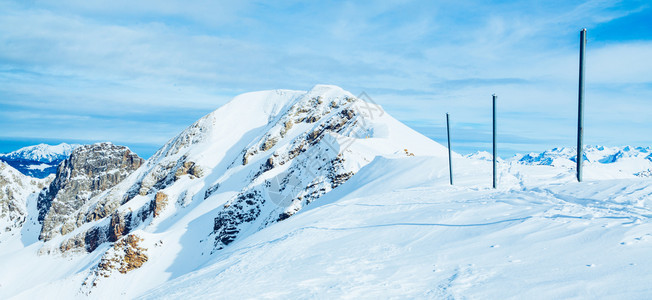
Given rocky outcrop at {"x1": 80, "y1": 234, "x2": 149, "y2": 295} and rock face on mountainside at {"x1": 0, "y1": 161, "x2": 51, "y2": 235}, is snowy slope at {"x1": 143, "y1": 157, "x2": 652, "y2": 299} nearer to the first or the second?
rocky outcrop at {"x1": 80, "y1": 234, "x2": 149, "y2": 295}

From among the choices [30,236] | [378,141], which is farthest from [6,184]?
[378,141]

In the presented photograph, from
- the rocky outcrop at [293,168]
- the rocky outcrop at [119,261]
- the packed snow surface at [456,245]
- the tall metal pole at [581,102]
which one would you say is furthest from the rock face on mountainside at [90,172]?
the tall metal pole at [581,102]

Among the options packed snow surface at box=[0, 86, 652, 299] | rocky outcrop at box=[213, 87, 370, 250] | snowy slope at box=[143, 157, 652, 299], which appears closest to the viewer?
snowy slope at box=[143, 157, 652, 299]

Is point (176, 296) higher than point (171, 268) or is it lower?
higher

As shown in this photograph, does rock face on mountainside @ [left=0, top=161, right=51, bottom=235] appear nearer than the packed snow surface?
No

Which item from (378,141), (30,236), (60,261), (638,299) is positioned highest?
(638,299)

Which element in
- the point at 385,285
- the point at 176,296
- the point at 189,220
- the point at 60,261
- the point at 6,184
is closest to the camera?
the point at 385,285

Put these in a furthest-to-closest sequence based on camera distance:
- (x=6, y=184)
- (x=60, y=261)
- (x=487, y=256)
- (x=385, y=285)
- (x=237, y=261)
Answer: (x=6, y=184) < (x=60, y=261) < (x=237, y=261) < (x=487, y=256) < (x=385, y=285)

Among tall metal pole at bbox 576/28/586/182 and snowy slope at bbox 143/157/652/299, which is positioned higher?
tall metal pole at bbox 576/28/586/182

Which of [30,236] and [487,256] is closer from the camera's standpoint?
[487,256]

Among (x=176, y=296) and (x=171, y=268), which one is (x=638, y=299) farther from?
(x=171, y=268)

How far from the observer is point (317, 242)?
10844 millimetres

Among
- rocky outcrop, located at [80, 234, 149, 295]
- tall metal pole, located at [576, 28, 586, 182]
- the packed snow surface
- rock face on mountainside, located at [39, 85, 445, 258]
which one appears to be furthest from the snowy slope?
rocky outcrop, located at [80, 234, 149, 295]

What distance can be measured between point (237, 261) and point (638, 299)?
29.8 ft
